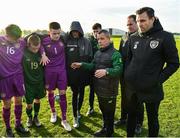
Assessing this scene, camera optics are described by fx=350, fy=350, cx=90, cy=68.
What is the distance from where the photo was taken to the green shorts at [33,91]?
7.15 meters

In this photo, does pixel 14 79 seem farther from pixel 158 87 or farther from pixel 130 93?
pixel 158 87

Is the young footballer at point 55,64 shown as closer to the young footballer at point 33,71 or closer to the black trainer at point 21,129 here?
the young footballer at point 33,71

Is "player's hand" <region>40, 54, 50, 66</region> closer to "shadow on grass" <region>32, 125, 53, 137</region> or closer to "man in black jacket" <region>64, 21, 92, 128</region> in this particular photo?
"man in black jacket" <region>64, 21, 92, 128</region>

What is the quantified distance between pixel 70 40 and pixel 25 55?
3.29ft

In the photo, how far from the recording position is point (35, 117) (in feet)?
24.8

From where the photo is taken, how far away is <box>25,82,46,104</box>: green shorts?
23.5 ft

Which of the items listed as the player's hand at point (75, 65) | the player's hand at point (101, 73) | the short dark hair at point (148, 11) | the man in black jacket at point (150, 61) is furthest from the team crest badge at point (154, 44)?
the player's hand at point (75, 65)

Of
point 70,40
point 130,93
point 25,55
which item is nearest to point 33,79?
point 25,55

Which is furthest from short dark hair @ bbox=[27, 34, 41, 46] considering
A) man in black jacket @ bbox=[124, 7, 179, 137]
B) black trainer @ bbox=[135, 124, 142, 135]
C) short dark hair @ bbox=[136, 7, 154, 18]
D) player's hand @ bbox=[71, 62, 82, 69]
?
black trainer @ bbox=[135, 124, 142, 135]

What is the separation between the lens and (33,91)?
720 centimetres

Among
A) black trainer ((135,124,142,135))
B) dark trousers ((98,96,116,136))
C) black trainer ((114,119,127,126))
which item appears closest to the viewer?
dark trousers ((98,96,116,136))

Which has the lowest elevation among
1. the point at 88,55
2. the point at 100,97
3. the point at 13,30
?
the point at 100,97

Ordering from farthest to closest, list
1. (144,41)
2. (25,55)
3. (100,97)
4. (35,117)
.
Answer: (35,117) → (25,55) → (100,97) → (144,41)

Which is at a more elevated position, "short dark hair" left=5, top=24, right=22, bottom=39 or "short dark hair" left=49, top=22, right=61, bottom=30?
"short dark hair" left=49, top=22, right=61, bottom=30
